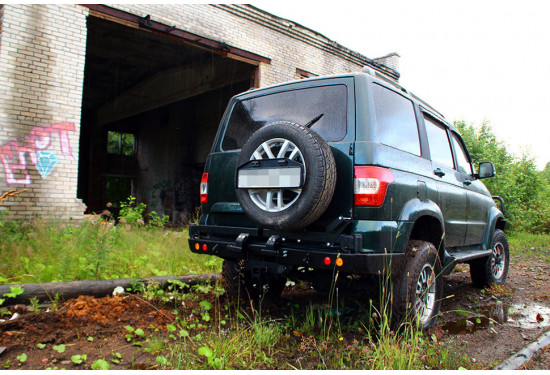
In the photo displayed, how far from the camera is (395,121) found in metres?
3.19

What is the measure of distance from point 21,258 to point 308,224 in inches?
142

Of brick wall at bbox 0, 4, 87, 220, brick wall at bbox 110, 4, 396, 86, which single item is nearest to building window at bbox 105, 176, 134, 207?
brick wall at bbox 110, 4, 396, 86

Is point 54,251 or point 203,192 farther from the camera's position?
point 54,251

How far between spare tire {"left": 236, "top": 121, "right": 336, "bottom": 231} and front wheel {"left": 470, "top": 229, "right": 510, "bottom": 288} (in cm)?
343

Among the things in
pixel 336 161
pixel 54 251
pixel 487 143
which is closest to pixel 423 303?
pixel 336 161

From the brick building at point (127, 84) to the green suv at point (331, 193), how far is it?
4531 mm

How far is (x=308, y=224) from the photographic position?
2.63 metres

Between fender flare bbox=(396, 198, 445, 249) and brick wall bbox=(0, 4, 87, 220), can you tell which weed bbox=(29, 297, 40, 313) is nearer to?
fender flare bbox=(396, 198, 445, 249)

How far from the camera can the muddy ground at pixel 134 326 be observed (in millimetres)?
2552

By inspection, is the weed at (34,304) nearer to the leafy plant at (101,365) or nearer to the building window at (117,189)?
the leafy plant at (101,365)

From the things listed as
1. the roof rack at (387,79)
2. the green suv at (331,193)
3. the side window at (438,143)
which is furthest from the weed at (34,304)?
the side window at (438,143)

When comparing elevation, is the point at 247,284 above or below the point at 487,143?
below
